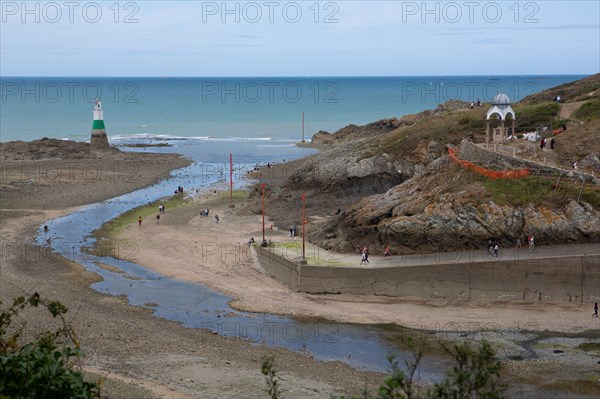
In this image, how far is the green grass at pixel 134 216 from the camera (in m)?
45.1

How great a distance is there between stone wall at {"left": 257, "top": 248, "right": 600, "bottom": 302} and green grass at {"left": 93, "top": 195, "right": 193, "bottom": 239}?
606 inches

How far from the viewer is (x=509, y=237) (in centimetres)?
3366

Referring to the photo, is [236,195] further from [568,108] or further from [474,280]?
[474,280]

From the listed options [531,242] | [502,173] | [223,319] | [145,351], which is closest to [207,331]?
[223,319]

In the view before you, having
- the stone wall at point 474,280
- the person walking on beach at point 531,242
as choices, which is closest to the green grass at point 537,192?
the person walking on beach at point 531,242

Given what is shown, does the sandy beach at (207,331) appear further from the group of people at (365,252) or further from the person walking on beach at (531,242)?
the person walking on beach at (531,242)

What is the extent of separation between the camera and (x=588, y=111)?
46.5 meters

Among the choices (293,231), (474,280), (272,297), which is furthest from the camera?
(293,231)

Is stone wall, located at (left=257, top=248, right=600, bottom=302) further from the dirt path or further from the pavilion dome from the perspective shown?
the dirt path

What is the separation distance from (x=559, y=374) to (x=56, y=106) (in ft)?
519

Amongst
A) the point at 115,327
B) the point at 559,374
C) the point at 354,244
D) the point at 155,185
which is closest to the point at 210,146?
the point at 155,185

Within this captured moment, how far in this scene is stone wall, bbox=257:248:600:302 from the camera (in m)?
31.1

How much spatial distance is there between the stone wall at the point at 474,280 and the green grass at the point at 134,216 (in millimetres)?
15380

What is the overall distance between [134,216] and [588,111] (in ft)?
91.5
